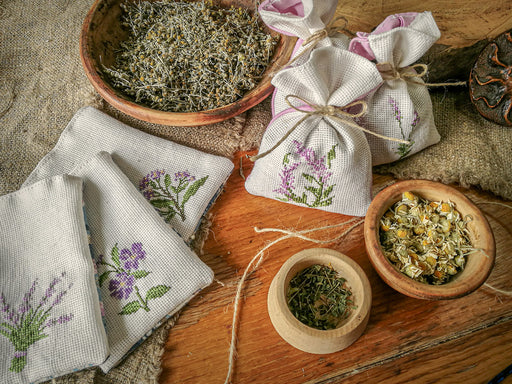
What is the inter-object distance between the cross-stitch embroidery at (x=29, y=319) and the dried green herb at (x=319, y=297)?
1.05 feet

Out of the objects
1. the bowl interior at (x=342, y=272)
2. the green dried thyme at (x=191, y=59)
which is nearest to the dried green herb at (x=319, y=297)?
the bowl interior at (x=342, y=272)

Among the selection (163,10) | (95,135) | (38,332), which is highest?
(163,10)

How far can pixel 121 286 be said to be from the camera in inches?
21.7

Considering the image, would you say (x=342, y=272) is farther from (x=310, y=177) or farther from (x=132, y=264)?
(x=132, y=264)

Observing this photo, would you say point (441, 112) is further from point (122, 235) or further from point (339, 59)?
point (122, 235)

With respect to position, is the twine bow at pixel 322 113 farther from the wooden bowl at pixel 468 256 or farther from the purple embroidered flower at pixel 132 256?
the purple embroidered flower at pixel 132 256

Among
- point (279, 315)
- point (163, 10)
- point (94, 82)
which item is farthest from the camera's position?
point (163, 10)

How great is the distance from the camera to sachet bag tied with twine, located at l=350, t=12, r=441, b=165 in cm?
55

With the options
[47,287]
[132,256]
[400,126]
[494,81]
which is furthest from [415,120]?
[47,287]

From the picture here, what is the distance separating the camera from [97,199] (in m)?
0.60

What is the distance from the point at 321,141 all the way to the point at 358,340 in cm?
30

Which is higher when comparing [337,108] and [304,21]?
[304,21]

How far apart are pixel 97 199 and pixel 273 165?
0.29m

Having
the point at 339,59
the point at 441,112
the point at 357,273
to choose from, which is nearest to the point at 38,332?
the point at 357,273
